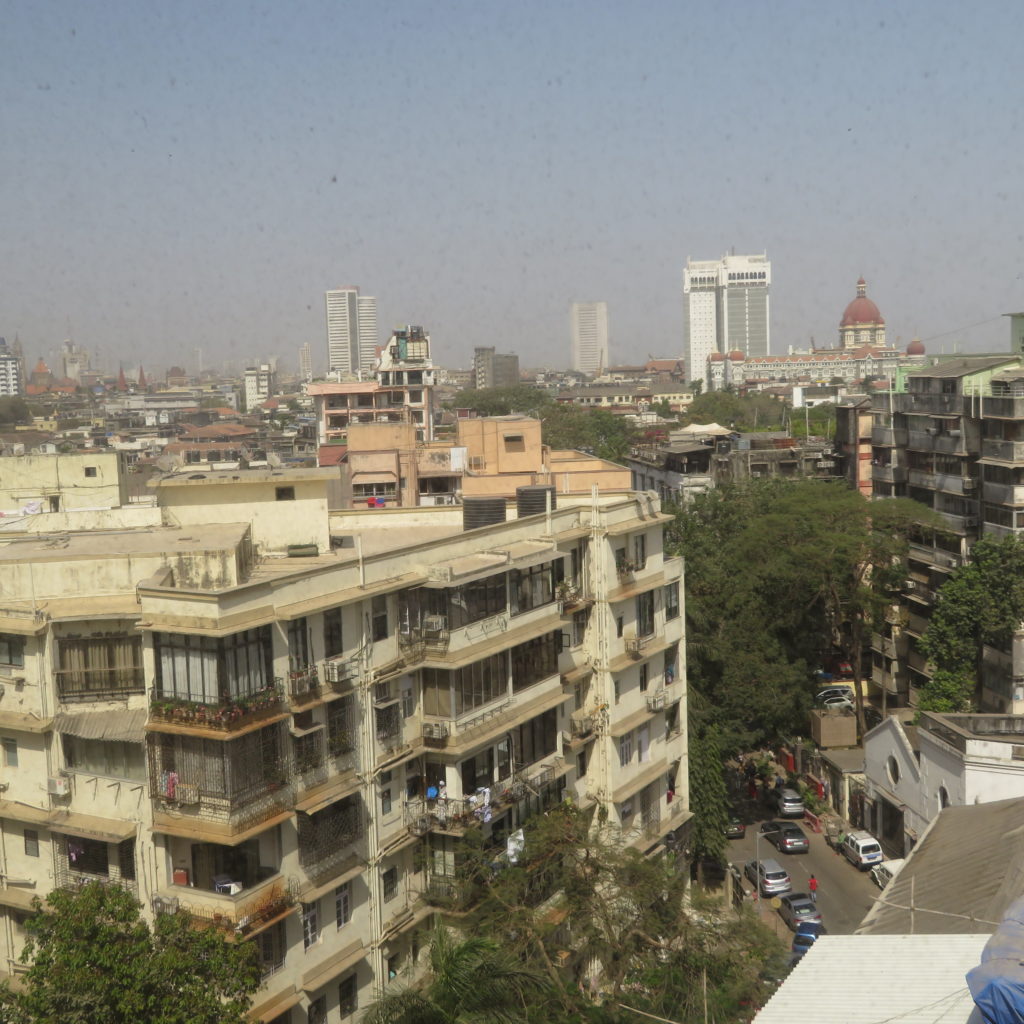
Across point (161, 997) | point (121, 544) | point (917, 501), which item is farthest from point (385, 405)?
point (161, 997)

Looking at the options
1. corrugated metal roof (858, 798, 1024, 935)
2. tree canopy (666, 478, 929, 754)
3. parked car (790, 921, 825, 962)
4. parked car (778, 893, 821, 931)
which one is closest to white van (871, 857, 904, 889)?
parked car (778, 893, 821, 931)

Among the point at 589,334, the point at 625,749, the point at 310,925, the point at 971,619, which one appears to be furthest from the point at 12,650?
the point at 589,334

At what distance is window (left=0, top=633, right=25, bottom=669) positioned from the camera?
31.1ft

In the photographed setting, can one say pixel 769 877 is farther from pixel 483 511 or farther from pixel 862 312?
pixel 862 312

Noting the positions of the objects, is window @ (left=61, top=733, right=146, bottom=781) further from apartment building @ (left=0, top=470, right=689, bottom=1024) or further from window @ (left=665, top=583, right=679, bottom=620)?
window @ (left=665, top=583, right=679, bottom=620)

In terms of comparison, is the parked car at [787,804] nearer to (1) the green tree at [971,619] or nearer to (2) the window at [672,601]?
(1) the green tree at [971,619]

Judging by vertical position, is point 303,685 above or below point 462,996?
above

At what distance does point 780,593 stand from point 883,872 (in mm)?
7109

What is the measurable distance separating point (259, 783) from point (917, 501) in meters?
20.2

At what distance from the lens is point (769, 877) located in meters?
17.5

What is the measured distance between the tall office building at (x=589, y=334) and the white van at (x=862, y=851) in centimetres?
17322

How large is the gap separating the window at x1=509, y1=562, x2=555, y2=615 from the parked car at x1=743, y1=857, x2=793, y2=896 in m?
7.38

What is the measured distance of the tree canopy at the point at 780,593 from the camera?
66.7 ft

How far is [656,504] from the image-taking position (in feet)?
47.7
